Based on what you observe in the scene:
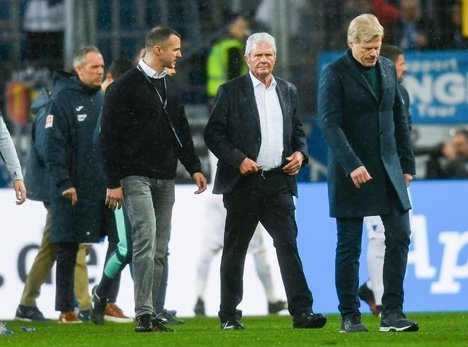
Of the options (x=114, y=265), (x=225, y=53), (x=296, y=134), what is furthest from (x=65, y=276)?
(x=225, y=53)

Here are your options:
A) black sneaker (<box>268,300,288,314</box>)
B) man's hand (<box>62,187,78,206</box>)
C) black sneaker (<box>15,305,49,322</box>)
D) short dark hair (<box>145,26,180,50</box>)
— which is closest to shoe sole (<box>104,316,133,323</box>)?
black sneaker (<box>15,305,49,322</box>)

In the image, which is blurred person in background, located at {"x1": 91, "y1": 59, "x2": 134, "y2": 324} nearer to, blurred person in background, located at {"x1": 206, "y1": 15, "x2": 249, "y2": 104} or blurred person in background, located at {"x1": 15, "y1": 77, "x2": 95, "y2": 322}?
blurred person in background, located at {"x1": 15, "y1": 77, "x2": 95, "y2": 322}

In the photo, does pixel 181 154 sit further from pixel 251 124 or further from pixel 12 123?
pixel 12 123

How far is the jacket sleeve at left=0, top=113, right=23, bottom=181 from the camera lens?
9570mm

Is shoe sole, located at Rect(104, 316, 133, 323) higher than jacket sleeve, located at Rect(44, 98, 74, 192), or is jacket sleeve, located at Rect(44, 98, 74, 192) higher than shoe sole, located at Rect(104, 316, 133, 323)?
jacket sleeve, located at Rect(44, 98, 74, 192)

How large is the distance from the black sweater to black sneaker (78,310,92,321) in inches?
98.6

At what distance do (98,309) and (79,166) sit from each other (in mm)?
1218

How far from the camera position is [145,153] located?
9680mm

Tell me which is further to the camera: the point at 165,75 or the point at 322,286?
the point at 322,286

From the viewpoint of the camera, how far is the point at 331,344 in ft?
27.6

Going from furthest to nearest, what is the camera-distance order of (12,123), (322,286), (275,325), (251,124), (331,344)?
(12,123) → (322,286) → (275,325) → (251,124) → (331,344)

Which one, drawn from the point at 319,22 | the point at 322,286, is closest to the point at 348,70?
the point at 322,286

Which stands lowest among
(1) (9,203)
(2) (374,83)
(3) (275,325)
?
(3) (275,325)

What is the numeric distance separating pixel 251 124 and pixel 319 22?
17.2 ft
